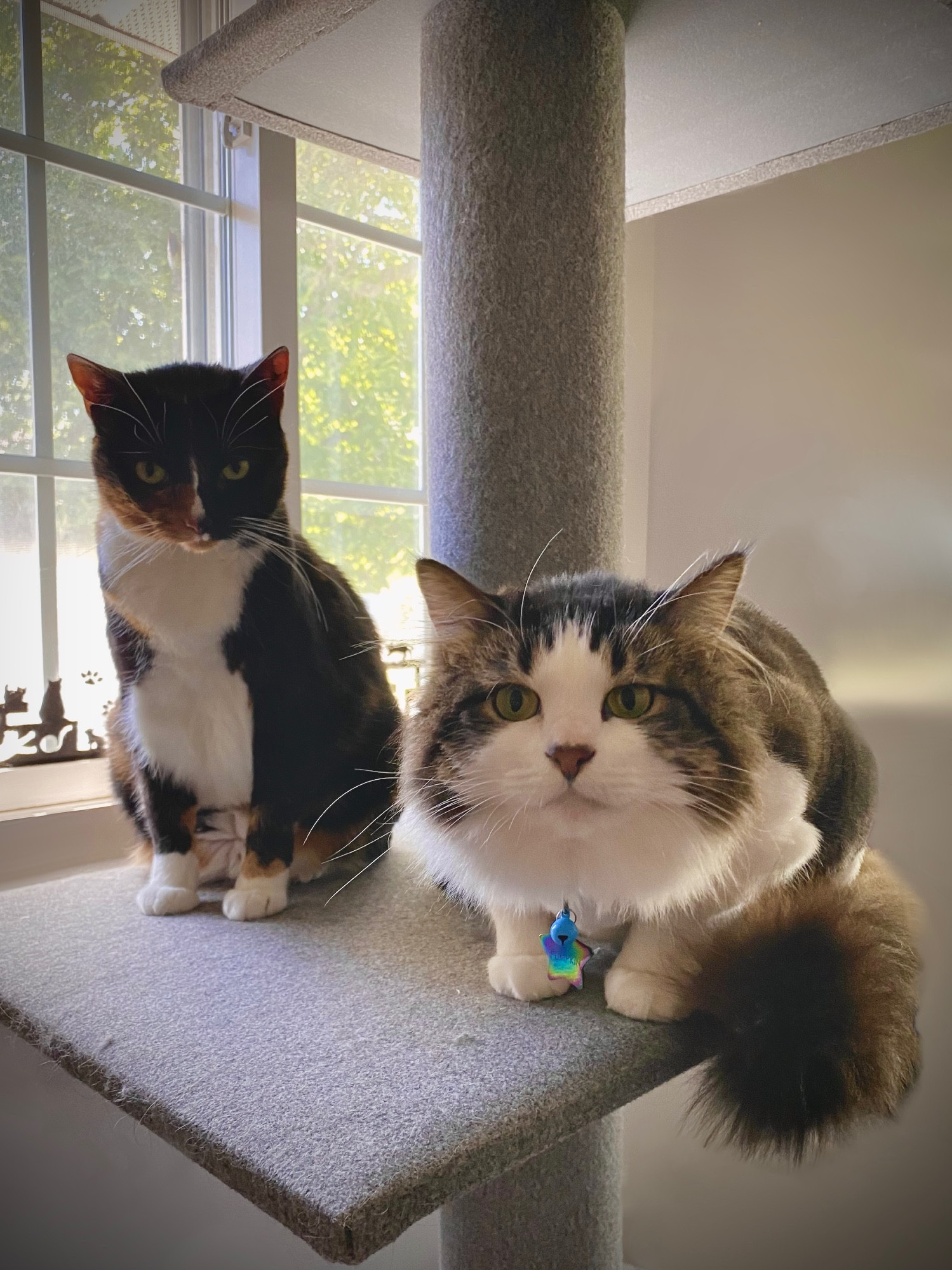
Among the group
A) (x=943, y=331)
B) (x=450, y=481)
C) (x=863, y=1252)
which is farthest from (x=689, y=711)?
(x=863, y=1252)

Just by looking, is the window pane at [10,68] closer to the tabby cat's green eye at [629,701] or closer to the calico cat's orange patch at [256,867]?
the calico cat's orange patch at [256,867]

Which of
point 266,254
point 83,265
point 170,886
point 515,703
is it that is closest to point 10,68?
point 83,265

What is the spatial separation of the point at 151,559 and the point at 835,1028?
77cm

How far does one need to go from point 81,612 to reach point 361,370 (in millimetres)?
798

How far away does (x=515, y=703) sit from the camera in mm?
786

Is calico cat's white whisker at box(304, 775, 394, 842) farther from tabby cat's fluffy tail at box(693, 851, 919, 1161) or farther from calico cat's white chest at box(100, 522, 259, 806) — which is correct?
tabby cat's fluffy tail at box(693, 851, 919, 1161)

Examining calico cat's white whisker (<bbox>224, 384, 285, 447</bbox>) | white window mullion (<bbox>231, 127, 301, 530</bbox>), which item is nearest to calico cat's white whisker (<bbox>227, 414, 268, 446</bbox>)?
calico cat's white whisker (<bbox>224, 384, 285, 447</bbox>)

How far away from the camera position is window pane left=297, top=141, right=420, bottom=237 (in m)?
1.88

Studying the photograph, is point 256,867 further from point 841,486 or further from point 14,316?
point 841,486

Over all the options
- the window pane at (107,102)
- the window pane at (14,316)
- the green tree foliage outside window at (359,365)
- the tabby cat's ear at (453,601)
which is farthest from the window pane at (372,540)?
the tabby cat's ear at (453,601)

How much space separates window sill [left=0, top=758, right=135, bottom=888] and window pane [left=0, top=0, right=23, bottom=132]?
99cm

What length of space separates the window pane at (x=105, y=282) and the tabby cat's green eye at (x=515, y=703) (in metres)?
1.06

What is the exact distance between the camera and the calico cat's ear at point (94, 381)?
0.95m

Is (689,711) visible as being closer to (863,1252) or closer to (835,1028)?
(835,1028)
